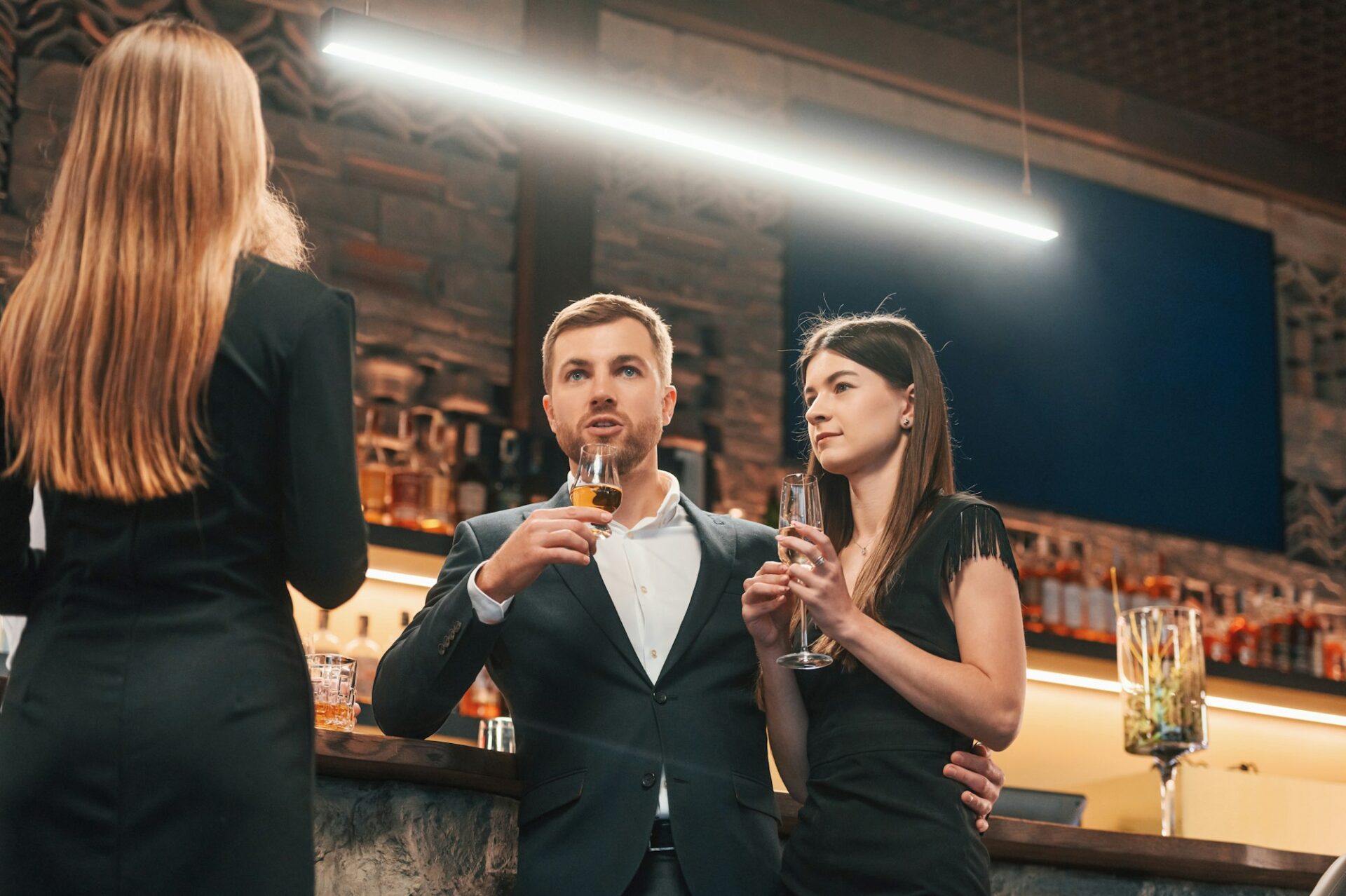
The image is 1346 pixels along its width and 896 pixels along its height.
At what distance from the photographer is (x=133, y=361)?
1.32 metres

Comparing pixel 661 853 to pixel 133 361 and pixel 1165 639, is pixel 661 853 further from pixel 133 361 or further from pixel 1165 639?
pixel 1165 639

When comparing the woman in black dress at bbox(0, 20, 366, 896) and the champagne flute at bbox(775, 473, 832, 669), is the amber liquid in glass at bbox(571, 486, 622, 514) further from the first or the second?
the woman in black dress at bbox(0, 20, 366, 896)

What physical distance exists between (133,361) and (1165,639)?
229cm

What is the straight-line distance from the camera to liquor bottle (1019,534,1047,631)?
4.82 metres

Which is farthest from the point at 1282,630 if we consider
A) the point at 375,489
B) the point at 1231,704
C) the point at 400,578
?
the point at 375,489

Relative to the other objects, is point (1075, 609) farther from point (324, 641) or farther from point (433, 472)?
point (324, 641)

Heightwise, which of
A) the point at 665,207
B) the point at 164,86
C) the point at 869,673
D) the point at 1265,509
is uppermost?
the point at 665,207

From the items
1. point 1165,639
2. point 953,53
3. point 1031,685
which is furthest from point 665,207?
point 1165,639

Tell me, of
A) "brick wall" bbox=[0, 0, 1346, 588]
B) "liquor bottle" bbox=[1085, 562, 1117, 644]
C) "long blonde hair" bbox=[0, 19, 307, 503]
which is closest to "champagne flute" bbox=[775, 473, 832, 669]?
"long blonde hair" bbox=[0, 19, 307, 503]

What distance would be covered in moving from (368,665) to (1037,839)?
2248 mm

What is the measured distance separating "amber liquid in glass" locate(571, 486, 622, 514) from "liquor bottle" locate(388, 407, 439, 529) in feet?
7.24

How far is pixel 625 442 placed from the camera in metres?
2.21

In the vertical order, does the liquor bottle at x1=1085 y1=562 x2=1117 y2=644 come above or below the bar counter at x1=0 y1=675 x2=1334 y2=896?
above

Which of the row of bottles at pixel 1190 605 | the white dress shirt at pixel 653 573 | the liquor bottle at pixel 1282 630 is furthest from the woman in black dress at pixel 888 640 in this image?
the liquor bottle at pixel 1282 630
